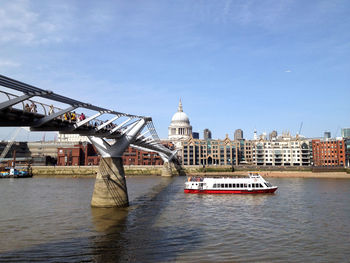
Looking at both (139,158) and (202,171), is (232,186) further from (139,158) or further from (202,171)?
(139,158)

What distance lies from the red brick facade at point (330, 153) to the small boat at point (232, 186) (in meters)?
86.1

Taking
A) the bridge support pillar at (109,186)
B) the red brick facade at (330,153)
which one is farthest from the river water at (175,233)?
the red brick facade at (330,153)

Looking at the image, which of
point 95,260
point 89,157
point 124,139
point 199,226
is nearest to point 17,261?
point 95,260

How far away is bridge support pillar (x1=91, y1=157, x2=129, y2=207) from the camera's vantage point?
35.7m

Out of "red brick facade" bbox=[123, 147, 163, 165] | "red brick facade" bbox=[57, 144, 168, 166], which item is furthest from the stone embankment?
"red brick facade" bbox=[123, 147, 163, 165]

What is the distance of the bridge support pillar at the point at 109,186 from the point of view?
35656mm

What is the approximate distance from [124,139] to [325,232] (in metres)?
24.0

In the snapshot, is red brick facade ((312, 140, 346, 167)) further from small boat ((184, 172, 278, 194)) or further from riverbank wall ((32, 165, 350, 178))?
small boat ((184, 172, 278, 194))

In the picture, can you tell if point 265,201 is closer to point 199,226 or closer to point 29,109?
point 199,226

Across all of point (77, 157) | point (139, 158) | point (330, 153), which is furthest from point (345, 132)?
point (77, 157)

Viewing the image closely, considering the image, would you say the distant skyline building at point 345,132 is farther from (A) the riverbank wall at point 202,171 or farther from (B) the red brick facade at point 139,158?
(B) the red brick facade at point 139,158

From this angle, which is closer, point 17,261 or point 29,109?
point 17,261

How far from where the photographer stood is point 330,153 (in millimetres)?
128750

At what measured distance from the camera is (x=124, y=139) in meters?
38.6
